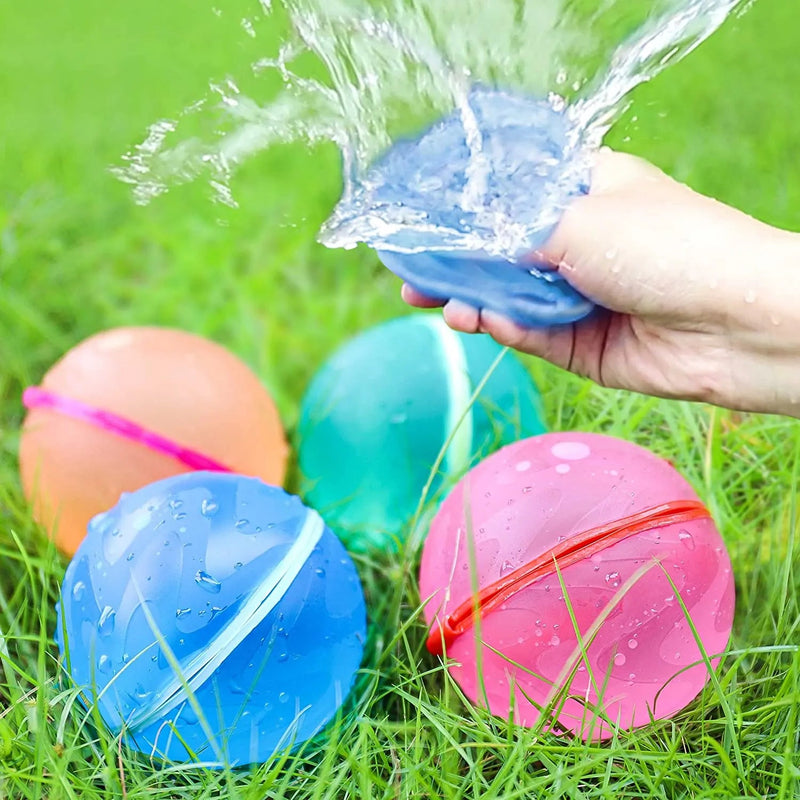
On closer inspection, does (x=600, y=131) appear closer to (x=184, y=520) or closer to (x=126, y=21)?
(x=184, y=520)

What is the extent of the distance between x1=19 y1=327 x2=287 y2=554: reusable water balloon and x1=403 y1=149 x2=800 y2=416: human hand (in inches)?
28.6

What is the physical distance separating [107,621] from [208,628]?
0.20 m

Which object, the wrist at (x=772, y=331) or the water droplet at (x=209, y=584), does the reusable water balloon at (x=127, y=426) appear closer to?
the water droplet at (x=209, y=584)

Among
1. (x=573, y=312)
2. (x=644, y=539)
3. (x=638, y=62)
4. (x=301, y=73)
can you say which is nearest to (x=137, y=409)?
(x=301, y=73)

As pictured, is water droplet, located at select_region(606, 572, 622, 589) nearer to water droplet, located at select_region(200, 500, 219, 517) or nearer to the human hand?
the human hand

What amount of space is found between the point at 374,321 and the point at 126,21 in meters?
5.03

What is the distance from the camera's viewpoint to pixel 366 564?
2221 millimetres

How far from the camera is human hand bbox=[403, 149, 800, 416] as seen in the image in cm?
162

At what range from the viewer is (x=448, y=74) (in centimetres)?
197

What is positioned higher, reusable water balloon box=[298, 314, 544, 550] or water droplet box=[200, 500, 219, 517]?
water droplet box=[200, 500, 219, 517]

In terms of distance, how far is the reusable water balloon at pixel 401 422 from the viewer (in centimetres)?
227

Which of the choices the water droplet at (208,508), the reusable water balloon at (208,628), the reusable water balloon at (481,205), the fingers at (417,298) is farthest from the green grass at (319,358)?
the fingers at (417,298)

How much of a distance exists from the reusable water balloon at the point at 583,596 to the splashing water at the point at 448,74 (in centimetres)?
60

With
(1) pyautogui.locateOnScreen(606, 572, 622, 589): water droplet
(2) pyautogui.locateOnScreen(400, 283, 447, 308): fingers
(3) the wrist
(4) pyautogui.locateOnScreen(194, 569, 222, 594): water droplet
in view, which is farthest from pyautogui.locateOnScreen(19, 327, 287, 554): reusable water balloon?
(3) the wrist
